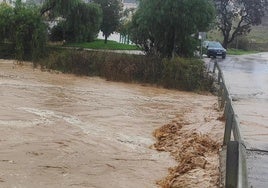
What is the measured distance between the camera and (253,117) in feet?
52.9

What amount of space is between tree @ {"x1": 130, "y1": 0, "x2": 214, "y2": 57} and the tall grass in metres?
3.55

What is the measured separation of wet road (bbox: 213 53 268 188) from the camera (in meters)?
8.90

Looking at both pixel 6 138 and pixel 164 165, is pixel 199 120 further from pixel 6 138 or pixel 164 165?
pixel 6 138

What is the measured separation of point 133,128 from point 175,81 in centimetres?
1126

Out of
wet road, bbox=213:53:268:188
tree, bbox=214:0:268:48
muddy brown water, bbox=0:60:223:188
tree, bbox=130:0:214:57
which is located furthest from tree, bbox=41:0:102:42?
tree, bbox=214:0:268:48

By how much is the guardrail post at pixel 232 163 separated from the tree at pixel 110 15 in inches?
1829

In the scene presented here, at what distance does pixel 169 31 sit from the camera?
30906 mm

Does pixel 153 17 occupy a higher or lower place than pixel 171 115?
higher

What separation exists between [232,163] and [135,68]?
20.3 m

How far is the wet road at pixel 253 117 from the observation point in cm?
890

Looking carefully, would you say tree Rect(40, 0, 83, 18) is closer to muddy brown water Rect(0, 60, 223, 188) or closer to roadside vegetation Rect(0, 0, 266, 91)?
roadside vegetation Rect(0, 0, 266, 91)

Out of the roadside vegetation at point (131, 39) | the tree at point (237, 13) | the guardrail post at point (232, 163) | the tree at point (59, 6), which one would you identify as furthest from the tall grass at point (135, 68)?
the tree at point (237, 13)

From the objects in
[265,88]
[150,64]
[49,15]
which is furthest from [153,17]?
[49,15]

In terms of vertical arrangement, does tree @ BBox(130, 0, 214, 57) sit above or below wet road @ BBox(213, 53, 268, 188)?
above
